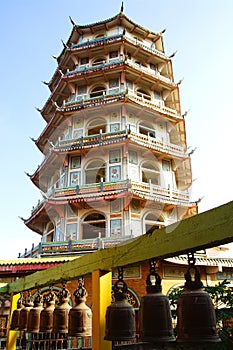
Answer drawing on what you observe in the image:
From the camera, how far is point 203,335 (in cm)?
214

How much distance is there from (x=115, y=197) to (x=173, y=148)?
5.43 metres

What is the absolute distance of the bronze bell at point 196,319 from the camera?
2150 mm

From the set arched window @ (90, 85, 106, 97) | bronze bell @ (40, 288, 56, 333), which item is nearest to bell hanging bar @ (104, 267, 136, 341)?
bronze bell @ (40, 288, 56, 333)

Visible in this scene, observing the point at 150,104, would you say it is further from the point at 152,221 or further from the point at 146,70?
the point at 152,221

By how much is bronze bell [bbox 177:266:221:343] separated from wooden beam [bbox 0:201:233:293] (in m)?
0.20

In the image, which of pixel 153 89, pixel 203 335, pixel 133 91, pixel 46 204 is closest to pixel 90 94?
pixel 133 91

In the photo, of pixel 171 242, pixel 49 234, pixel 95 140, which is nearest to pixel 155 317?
pixel 171 242

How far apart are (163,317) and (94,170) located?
1626 cm

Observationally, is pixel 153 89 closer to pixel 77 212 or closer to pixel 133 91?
pixel 133 91

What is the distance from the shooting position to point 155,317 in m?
2.44

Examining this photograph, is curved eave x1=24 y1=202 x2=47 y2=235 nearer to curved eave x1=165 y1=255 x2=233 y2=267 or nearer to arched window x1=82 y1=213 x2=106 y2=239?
arched window x1=82 y1=213 x2=106 y2=239

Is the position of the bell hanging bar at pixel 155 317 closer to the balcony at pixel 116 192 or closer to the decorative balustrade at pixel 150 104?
the balcony at pixel 116 192

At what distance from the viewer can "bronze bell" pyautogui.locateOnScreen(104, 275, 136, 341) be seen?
8.86 ft

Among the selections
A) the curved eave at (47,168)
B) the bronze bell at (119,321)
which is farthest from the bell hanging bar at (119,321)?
the curved eave at (47,168)
